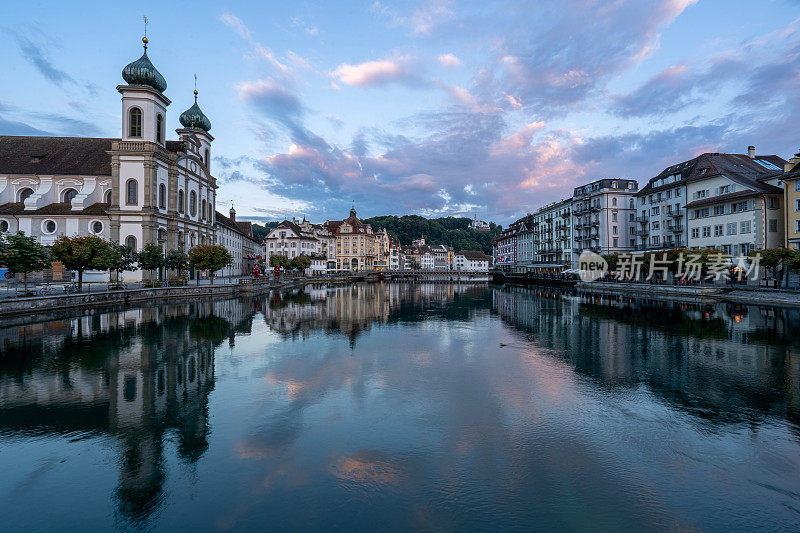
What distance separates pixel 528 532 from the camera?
6.42 metres

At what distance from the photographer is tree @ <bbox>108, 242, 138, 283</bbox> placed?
38.9 metres

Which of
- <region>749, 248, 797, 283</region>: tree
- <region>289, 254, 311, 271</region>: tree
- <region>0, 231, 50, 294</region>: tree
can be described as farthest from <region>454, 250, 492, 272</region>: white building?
<region>0, 231, 50, 294</region>: tree

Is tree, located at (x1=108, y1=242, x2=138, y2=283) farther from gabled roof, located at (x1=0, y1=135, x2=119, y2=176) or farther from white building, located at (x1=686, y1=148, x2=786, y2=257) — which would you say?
white building, located at (x1=686, y1=148, x2=786, y2=257)

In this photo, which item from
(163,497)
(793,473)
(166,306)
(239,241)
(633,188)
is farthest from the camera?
(239,241)

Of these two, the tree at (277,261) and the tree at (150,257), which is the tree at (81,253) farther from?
the tree at (277,261)

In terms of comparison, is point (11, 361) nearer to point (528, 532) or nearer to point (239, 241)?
point (528, 532)

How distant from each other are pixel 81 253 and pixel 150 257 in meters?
9.75

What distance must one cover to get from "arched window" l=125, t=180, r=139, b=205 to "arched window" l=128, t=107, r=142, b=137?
6224 millimetres

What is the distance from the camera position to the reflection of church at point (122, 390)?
8812mm

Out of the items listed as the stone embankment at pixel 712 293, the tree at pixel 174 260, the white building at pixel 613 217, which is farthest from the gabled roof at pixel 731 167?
the tree at pixel 174 260

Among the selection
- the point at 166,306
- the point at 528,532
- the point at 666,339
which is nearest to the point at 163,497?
the point at 528,532

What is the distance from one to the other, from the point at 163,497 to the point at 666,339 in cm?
2476

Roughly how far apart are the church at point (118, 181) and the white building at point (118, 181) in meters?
0.10

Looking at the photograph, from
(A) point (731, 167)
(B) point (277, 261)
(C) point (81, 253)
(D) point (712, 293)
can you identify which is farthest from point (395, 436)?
(B) point (277, 261)
